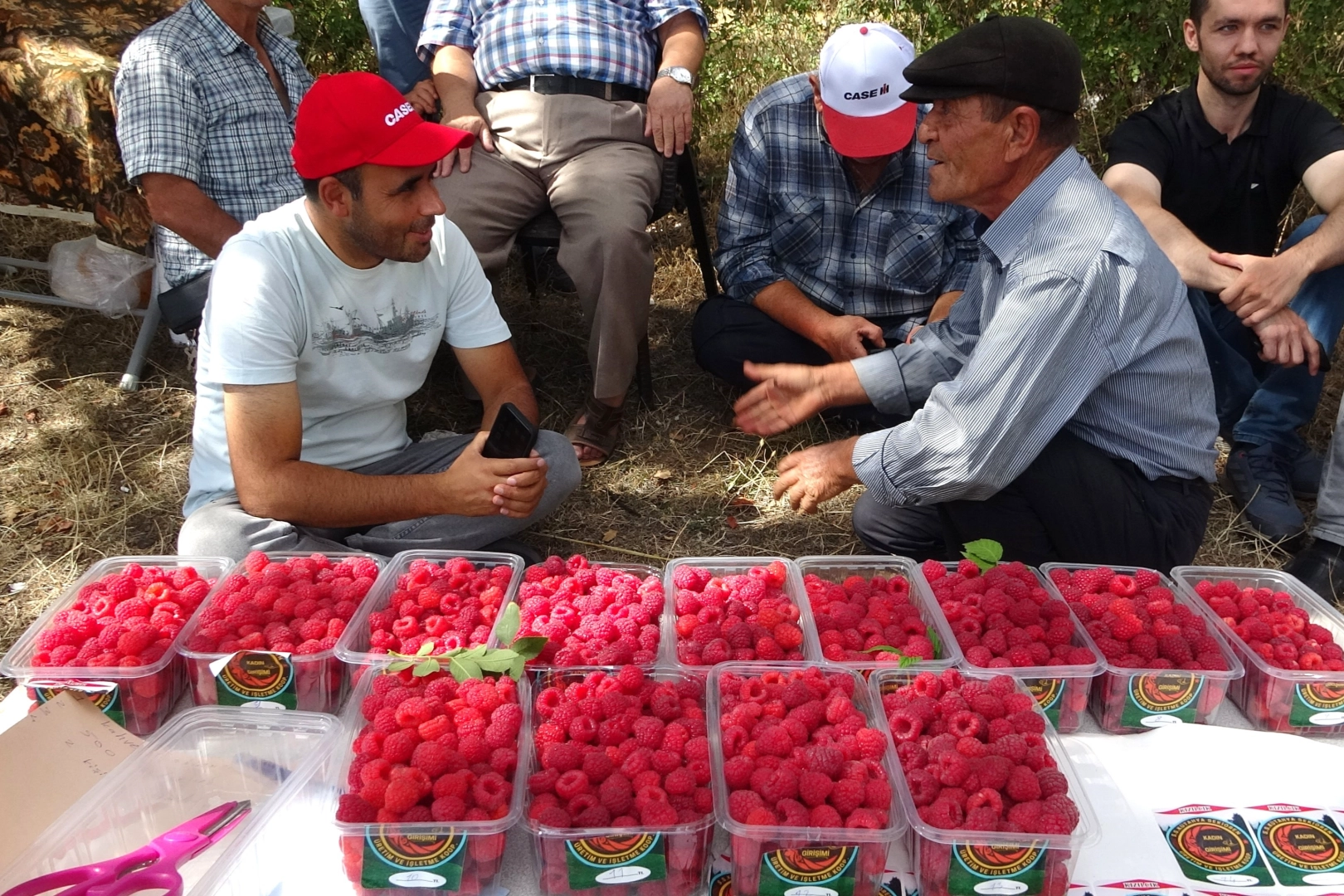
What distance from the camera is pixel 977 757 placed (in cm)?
133

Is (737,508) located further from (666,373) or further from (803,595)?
(803,595)

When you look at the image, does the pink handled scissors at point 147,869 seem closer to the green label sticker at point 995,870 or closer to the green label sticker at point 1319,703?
the green label sticker at point 995,870

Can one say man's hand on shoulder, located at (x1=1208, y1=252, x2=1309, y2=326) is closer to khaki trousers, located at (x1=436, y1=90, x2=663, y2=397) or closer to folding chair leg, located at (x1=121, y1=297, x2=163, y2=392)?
khaki trousers, located at (x1=436, y1=90, x2=663, y2=397)

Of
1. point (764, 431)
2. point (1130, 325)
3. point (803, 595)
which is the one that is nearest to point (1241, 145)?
point (1130, 325)

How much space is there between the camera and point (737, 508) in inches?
118

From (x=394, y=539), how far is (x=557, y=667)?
91 cm

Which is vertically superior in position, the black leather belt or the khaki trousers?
the black leather belt

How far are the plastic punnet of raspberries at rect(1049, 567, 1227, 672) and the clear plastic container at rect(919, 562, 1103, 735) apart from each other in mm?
43

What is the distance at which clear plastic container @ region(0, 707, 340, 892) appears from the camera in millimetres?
1303

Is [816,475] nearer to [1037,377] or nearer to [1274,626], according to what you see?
[1037,377]

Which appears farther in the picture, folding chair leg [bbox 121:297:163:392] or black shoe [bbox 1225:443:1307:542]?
folding chair leg [bbox 121:297:163:392]

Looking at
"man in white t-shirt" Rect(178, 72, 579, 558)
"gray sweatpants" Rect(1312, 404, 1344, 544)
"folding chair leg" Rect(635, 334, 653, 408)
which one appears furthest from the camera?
"folding chair leg" Rect(635, 334, 653, 408)

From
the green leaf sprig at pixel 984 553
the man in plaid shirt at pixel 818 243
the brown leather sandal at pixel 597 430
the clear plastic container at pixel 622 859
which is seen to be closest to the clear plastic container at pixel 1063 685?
the green leaf sprig at pixel 984 553

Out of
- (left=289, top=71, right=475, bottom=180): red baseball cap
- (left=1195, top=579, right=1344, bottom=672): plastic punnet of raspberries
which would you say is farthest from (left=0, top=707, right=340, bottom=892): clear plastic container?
(left=1195, top=579, right=1344, bottom=672): plastic punnet of raspberries
